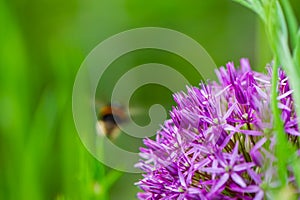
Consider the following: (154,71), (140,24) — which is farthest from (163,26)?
(154,71)

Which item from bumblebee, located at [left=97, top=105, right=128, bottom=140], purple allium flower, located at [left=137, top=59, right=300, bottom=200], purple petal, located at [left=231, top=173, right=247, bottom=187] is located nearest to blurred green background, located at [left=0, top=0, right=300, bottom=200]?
bumblebee, located at [left=97, top=105, right=128, bottom=140]

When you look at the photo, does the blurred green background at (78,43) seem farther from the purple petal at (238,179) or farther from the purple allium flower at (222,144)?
the purple petal at (238,179)

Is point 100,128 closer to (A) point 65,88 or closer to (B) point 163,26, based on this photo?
(A) point 65,88

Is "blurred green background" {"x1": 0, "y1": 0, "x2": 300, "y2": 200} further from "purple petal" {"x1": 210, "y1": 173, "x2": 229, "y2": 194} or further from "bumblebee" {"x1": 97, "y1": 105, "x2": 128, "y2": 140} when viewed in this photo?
"purple petal" {"x1": 210, "y1": 173, "x2": 229, "y2": 194}

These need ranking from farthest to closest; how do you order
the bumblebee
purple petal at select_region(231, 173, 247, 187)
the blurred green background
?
the blurred green background, the bumblebee, purple petal at select_region(231, 173, 247, 187)

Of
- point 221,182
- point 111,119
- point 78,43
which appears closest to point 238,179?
point 221,182

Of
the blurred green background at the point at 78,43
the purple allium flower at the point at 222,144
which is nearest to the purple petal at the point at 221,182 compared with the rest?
the purple allium flower at the point at 222,144
